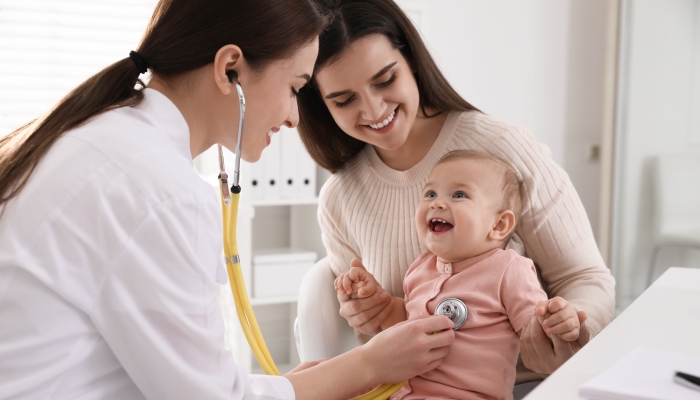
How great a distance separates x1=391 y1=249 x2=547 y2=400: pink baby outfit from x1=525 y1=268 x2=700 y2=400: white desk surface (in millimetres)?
212

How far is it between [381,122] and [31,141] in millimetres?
779

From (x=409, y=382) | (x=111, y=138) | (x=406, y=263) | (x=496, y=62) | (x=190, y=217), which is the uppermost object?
(x=496, y=62)

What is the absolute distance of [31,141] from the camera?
2.94ft

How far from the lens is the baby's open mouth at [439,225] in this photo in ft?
4.17

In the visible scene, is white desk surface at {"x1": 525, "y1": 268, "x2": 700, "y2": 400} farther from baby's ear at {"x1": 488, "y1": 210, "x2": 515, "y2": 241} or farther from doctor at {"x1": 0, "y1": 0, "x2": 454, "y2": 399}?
doctor at {"x1": 0, "y1": 0, "x2": 454, "y2": 399}

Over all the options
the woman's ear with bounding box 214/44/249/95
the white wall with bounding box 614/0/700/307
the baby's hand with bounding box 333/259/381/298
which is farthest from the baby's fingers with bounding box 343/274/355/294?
the white wall with bounding box 614/0/700/307

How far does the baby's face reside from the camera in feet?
4.08

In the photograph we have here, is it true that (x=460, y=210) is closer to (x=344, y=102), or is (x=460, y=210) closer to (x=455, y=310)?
(x=455, y=310)

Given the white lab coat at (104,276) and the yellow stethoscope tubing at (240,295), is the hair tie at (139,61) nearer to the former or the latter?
the white lab coat at (104,276)

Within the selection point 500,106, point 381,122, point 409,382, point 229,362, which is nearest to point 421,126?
point 381,122

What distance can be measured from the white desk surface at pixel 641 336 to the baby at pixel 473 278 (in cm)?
15

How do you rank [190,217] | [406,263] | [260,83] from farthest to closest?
[406,263], [260,83], [190,217]

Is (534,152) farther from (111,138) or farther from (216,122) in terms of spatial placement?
(111,138)

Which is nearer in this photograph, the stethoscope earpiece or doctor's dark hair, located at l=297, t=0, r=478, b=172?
the stethoscope earpiece
